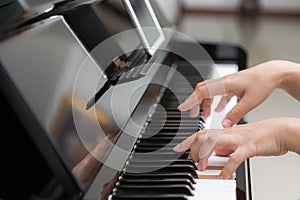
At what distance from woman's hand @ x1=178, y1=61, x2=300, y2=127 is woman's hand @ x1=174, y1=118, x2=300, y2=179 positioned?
12 centimetres

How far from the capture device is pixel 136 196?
699 mm

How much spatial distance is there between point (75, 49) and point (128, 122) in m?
0.15

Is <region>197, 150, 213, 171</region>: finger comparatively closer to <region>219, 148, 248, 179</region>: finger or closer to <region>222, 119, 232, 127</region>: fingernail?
<region>219, 148, 248, 179</region>: finger

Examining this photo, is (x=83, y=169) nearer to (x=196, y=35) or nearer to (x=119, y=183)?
(x=119, y=183)

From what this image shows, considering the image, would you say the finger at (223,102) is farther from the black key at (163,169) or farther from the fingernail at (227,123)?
the black key at (163,169)

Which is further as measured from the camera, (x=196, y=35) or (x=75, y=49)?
(x=196, y=35)

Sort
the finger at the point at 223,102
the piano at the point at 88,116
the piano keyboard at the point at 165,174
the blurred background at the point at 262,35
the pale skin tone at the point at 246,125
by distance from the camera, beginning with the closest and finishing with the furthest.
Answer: the piano at the point at 88,116, the piano keyboard at the point at 165,174, the pale skin tone at the point at 246,125, the finger at the point at 223,102, the blurred background at the point at 262,35

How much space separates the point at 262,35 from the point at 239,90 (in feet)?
9.87

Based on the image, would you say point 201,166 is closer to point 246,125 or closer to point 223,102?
point 246,125

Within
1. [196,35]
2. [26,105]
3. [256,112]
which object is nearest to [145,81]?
[26,105]

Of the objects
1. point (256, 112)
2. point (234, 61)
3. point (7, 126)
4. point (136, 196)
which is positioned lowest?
point (256, 112)

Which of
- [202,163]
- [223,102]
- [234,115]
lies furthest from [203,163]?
[223,102]

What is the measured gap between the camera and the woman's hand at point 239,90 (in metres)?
1.03

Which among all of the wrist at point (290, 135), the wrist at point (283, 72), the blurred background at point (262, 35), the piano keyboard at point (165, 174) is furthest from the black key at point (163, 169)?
the blurred background at point (262, 35)
